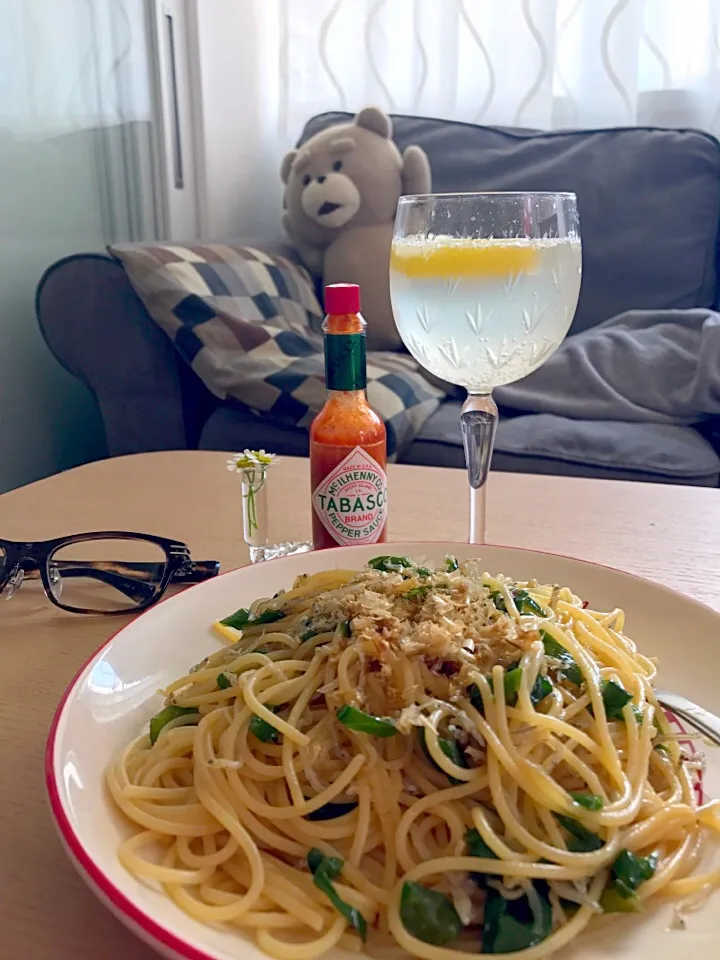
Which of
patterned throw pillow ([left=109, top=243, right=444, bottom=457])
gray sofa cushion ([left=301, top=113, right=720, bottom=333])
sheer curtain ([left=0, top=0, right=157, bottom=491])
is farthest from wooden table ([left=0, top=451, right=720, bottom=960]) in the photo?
gray sofa cushion ([left=301, top=113, right=720, bottom=333])

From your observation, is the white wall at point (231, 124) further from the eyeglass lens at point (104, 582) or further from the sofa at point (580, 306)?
the eyeglass lens at point (104, 582)

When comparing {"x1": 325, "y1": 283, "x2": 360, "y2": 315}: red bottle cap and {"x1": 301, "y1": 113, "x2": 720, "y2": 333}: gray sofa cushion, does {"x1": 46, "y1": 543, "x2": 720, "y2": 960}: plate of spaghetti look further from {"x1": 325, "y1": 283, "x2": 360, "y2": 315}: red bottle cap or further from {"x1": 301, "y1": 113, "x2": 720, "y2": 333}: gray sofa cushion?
{"x1": 301, "y1": 113, "x2": 720, "y2": 333}: gray sofa cushion

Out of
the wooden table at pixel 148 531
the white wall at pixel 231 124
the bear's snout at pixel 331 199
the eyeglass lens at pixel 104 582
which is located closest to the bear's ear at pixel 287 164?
the bear's snout at pixel 331 199

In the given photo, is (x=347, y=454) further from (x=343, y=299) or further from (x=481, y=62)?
(x=481, y=62)

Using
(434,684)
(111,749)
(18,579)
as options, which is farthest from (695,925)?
(18,579)

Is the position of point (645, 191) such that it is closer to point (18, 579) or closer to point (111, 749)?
point (18, 579)

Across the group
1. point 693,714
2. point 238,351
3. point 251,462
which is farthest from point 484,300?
point 238,351
